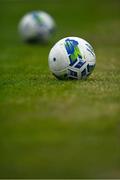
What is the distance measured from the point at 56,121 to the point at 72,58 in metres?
3.44

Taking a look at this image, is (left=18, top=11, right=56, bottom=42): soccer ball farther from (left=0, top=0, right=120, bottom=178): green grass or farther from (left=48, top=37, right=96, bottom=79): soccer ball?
(left=48, top=37, right=96, bottom=79): soccer ball

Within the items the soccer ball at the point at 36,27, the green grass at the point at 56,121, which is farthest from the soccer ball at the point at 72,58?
the soccer ball at the point at 36,27

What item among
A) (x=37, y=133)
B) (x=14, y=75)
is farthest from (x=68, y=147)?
(x=14, y=75)

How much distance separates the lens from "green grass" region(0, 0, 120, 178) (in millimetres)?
9234

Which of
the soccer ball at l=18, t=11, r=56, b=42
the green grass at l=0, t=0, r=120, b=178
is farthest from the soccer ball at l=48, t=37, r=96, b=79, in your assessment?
the soccer ball at l=18, t=11, r=56, b=42

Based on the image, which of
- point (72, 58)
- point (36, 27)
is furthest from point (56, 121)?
point (36, 27)

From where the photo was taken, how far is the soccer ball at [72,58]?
14.6 metres

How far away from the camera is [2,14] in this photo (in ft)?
120

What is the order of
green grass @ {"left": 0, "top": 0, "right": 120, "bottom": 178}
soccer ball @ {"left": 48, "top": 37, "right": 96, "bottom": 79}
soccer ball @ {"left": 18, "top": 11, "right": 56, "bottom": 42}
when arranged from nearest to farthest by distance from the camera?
green grass @ {"left": 0, "top": 0, "right": 120, "bottom": 178}, soccer ball @ {"left": 48, "top": 37, "right": 96, "bottom": 79}, soccer ball @ {"left": 18, "top": 11, "right": 56, "bottom": 42}

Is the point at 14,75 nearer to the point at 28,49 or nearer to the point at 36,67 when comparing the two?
the point at 36,67

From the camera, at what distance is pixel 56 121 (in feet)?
37.2

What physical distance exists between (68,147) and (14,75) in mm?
7026

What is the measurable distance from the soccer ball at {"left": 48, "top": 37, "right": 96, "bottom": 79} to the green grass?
0.23m

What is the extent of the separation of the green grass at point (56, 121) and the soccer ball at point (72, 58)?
23 cm
